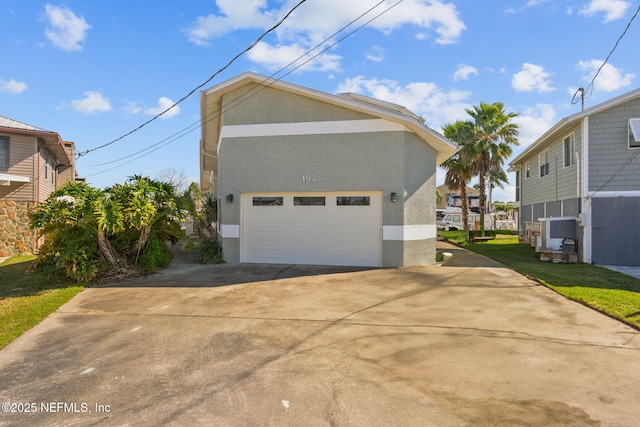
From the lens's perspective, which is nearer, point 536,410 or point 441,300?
point 536,410

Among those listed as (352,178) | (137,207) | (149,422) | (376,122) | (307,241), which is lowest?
(149,422)

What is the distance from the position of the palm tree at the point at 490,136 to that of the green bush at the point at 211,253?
16.5 meters

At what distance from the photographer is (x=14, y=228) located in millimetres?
13992

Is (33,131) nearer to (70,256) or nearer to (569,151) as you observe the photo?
(70,256)

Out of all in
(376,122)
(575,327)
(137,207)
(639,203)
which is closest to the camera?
(575,327)

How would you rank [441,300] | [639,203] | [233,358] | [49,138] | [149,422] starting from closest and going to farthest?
[149,422] → [233,358] → [441,300] → [639,203] → [49,138]

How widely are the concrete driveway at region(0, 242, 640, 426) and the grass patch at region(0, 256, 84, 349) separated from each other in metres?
0.25

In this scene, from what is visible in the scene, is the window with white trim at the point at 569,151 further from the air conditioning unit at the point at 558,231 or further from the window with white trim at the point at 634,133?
the air conditioning unit at the point at 558,231

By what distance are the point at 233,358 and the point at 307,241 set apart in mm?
6848

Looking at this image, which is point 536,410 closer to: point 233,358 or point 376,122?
point 233,358

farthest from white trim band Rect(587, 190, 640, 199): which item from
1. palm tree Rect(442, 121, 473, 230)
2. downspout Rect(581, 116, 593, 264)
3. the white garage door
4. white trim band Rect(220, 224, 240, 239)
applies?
A: white trim band Rect(220, 224, 240, 239)

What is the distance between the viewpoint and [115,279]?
8836 mm

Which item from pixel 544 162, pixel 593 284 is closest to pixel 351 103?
pixel 593 284

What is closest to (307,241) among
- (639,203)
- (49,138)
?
(639,203)
